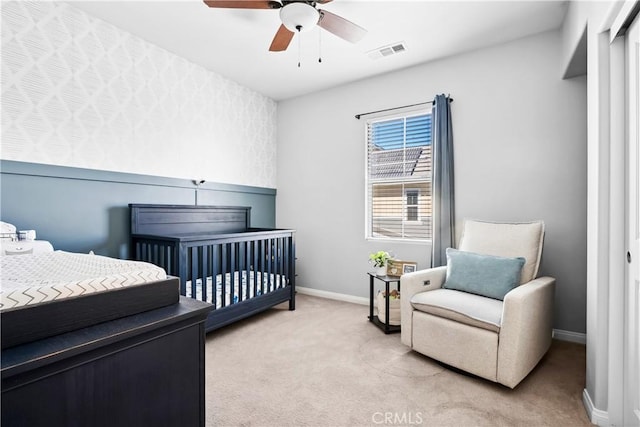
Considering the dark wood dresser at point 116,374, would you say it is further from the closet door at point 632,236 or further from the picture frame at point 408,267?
the picture frame at point 408,267

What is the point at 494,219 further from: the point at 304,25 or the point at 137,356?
the point at 137,356

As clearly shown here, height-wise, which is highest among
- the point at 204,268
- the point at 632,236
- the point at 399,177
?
the point at 399,177

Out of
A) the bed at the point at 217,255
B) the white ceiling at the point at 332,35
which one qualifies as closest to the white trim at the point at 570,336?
the bed at the point at 217,255

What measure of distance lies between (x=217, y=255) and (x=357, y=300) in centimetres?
170

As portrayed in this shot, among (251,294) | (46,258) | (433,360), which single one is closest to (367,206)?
(251,294)

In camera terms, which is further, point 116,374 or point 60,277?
point 60,277

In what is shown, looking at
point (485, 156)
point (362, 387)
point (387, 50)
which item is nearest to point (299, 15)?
point (387, 50)

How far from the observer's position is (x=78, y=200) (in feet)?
7.87

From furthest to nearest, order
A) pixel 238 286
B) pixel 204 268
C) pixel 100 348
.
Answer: pixel 238 286 → pixel 204 268 → pixel 100 348

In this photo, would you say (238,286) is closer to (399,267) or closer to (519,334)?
(399,267)

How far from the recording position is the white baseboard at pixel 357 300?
2.53 m

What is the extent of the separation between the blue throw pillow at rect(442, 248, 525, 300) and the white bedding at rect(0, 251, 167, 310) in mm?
1995

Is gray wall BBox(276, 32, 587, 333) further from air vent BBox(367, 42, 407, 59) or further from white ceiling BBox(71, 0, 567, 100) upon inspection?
air vent BBox(367, 42, 407, 59)

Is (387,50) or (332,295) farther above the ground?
(387,50)
